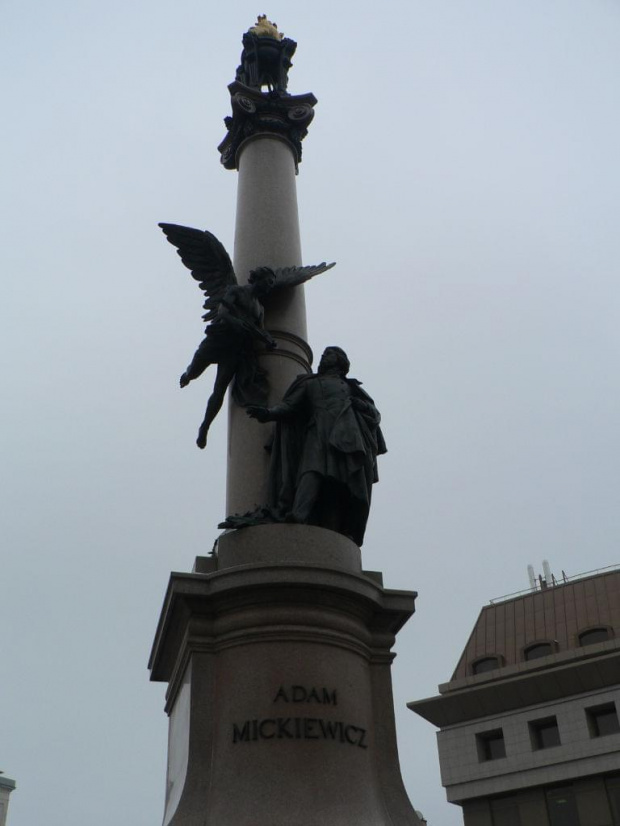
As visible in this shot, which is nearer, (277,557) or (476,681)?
(277,557)

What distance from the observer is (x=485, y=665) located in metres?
47.4

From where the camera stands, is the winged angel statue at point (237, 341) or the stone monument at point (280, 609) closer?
the stone monument at point (280, 609)

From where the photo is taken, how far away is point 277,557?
30.7 ft

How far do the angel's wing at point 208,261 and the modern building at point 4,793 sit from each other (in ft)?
176

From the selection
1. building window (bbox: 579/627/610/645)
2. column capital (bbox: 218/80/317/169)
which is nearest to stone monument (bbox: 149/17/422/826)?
column capital (bbox: 218/80/317/169)

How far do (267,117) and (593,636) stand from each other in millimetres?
38067

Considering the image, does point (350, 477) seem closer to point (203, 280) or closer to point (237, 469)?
point (237, 469)

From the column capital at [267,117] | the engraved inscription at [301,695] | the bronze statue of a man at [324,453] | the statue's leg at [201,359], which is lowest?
the engraved inscription at [301,695]

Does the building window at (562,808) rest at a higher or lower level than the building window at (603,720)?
lower

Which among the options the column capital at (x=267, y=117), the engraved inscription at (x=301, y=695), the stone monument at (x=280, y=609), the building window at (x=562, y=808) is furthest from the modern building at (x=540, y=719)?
the engraved inscription at (x=301, y=695)

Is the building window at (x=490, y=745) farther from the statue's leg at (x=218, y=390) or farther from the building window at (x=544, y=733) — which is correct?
the statue's leg at (x=218, y=390)

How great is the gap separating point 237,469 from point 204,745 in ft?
11.4

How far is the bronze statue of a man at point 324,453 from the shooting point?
10.0m

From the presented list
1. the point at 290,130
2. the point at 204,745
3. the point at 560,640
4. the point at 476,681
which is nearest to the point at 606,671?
the point at 560,640
